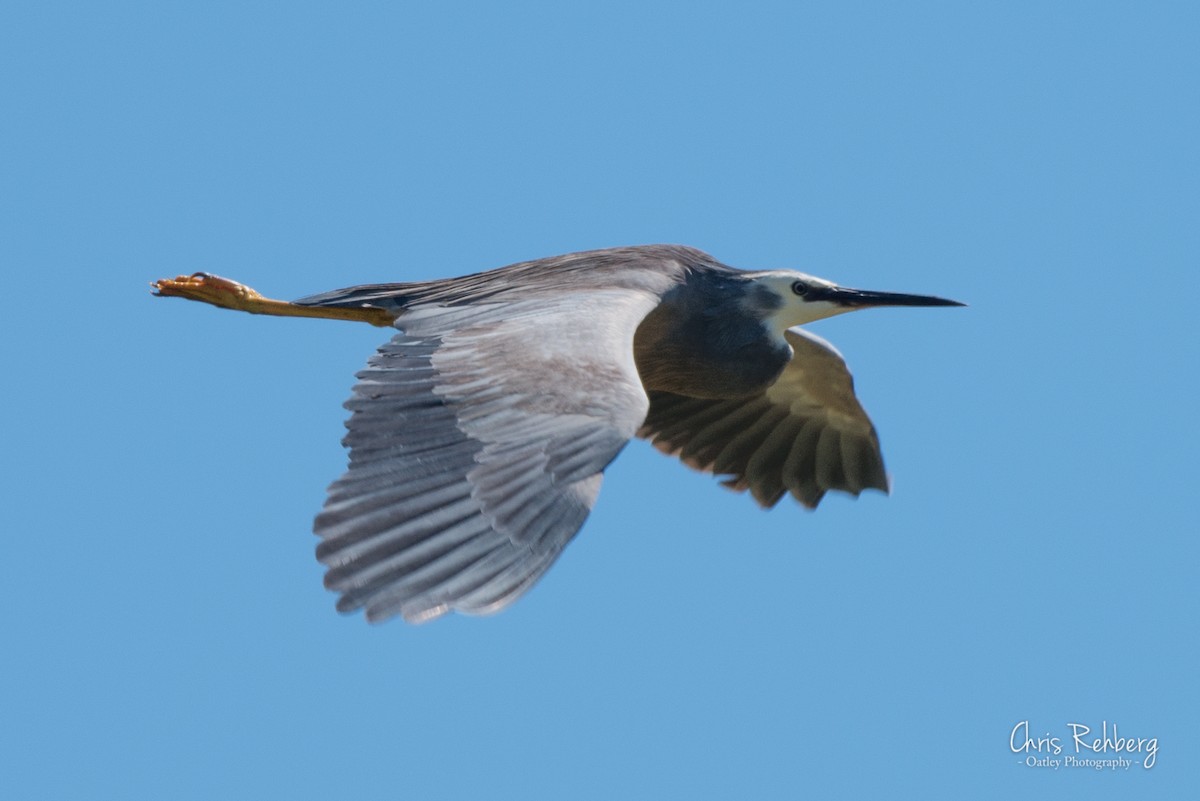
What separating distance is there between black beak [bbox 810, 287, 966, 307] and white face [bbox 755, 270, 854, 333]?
0.04 metres

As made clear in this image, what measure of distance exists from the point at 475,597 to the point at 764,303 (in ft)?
11.4

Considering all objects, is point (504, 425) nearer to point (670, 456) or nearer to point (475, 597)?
point (475, 597)

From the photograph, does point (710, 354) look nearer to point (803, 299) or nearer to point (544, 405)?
point (803, 299)

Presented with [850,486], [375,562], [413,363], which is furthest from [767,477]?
[375,562]

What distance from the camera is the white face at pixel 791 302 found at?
8.50m

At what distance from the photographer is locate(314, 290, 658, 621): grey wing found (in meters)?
5.55

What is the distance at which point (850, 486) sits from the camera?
9.62 meters

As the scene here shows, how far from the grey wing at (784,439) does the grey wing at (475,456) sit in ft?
7.93

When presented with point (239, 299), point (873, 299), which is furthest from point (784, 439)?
point (239, 299)

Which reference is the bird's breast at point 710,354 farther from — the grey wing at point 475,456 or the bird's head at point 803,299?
the grey wing at point 475,456

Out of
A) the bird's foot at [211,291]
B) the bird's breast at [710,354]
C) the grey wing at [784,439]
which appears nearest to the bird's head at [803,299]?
the bird's breast at [710,354]

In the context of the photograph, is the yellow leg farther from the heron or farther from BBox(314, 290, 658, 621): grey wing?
BBox(314, 290, 658, 621): grey wing

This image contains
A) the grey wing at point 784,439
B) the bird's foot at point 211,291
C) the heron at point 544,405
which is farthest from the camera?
the grey wing at point 784,439

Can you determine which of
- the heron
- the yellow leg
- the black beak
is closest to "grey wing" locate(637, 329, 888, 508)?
the heron
